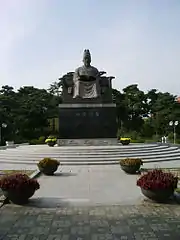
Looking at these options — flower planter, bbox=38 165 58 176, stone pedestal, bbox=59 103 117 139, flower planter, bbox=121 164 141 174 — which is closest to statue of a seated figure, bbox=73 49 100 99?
stone pedestal, bbox=59 103 117 139

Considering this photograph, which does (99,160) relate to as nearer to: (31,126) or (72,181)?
(72,181)

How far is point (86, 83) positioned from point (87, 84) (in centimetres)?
10

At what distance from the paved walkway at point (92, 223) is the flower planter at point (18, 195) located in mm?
197

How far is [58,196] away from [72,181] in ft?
7.20

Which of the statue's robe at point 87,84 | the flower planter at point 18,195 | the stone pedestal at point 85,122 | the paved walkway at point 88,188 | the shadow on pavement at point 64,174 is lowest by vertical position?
the paved walkway at point 88,188

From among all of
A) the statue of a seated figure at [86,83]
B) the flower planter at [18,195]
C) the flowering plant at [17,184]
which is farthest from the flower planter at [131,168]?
the statue of a seated figure at [86,83]

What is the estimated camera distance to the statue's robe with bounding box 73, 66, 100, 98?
20484 millimetres

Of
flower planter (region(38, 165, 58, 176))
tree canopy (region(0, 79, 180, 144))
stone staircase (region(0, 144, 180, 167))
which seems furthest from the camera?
tree canopy (region(0, 79, 180, 144))

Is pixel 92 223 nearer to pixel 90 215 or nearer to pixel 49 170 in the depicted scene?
pixel 90 215

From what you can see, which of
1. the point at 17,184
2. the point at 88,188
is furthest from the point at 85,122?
the point at 17,184

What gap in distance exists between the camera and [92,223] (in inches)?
219

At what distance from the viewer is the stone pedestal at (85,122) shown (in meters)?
20.1

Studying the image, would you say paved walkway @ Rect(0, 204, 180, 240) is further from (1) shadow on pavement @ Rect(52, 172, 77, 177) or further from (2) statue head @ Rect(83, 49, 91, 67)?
(2) statue head @ Rect(83, 49, 91, 67)

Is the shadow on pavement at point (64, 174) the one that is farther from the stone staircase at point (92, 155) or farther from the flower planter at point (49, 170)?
the stone staircase at point (92, 155)
